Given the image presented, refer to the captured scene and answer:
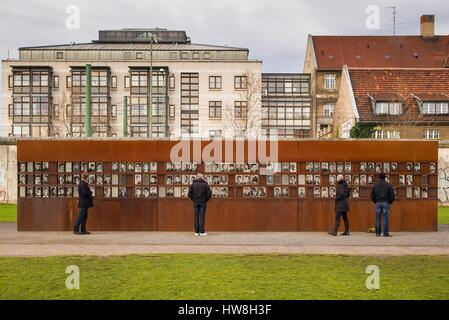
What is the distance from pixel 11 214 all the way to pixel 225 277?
55.0ft

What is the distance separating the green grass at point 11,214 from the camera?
74.6 feet

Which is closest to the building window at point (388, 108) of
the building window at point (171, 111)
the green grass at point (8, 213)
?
the building window at point (171, 111)

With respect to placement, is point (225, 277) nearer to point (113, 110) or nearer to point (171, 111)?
point (171, 111)

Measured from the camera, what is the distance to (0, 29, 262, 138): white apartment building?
2581 inches

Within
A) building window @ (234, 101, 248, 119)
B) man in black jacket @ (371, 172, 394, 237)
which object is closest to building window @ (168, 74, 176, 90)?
building window @ (234, 101, 248, 119)

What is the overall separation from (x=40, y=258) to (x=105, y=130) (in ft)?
172

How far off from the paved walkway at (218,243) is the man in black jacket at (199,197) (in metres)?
0.44

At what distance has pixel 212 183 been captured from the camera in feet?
62.3

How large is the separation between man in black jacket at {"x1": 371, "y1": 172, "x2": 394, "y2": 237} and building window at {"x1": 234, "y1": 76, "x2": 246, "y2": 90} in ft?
164

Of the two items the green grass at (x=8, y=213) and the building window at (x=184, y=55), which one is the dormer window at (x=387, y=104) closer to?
the building window at (x=184, y=55)

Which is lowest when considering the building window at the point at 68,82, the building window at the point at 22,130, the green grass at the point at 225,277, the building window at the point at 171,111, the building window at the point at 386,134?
the green grass at the point at 225,277

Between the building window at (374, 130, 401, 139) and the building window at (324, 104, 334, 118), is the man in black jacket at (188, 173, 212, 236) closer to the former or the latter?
the building window at (374, 130, 401, 139)
